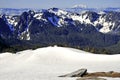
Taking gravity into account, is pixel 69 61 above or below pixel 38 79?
below

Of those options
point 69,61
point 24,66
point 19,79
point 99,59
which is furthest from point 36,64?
point 19,79

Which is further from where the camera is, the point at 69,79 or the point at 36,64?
the point at 36,64

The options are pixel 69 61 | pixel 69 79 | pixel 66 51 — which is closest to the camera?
pixel 69 79

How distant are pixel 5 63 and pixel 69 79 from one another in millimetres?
26211

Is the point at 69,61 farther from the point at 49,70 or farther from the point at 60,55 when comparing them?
the point at 49,70

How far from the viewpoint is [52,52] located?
5900 centimetres

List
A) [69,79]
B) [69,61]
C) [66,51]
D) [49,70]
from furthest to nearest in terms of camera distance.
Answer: [66,51] → [69,61] → [49,70] → [69,79]

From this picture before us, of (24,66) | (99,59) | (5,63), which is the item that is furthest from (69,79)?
(5,63)

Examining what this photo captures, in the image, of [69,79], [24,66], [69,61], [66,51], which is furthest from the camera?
[66,51]

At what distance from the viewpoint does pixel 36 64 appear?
175ft

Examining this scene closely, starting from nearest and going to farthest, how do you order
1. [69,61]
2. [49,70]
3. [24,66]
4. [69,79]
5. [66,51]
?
[69,79] < [49,70] < [24,66] < [69,61] < [66,51]

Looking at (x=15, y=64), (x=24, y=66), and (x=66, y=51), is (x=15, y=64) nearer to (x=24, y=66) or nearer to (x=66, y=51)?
(x=24, y=66)

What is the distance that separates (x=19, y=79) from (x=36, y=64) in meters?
17.2

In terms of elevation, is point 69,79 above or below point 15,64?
above
